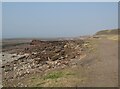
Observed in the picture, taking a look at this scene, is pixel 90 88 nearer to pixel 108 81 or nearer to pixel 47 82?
pixel 108 81

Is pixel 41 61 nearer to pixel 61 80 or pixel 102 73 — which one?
pixel 102 73

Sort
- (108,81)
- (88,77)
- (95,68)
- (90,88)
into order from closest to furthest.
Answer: (90,88) < (108,81) < (88,77) < (95,68)

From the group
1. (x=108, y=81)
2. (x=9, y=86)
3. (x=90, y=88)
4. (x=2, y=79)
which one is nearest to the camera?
(x=90, y=88)

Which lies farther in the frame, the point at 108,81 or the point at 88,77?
the point at 88,77

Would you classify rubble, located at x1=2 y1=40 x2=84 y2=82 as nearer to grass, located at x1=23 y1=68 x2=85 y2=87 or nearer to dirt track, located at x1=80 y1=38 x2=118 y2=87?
dirt track, located at x1=80 y1=38 x2=118 y2=87

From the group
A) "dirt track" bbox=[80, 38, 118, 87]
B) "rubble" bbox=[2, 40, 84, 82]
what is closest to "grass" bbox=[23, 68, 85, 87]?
"dirt track" bbox=[80, 38, 118, 87]

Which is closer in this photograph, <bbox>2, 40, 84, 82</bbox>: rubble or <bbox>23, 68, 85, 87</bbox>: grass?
<bbox>23, 68, 85, 87</bbox>: grass

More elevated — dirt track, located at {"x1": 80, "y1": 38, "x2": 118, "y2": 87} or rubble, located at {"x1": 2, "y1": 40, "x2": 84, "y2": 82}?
dirt track, located at {"x1": 80, "y1": 38, "x2": 118, "y2": 87}

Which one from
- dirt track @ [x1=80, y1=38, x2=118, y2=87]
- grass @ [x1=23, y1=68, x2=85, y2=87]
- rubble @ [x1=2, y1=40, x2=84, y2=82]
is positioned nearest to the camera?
dirt track @ [x1=80, y1=38, x2=118, y2=87]

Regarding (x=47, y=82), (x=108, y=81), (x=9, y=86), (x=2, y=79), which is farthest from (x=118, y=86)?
(x=2, y=79)

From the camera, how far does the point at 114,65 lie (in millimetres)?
23250

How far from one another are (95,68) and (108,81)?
4514 millimetres

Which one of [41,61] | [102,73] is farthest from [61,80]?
[41,61]

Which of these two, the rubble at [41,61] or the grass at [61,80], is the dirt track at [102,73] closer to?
the grass at [61,80]
